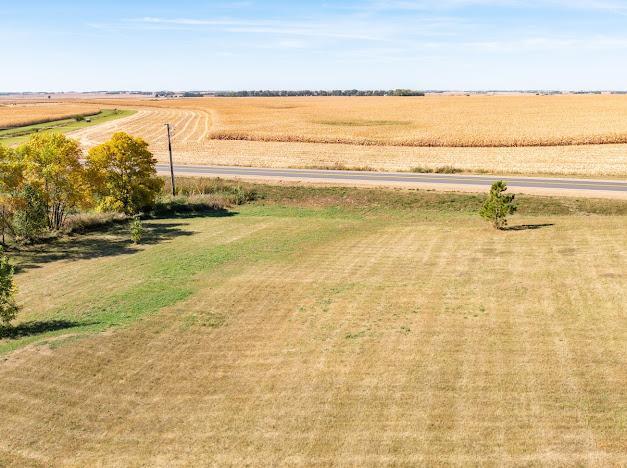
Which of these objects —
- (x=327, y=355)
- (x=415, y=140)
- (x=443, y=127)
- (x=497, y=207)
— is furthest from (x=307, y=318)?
(x=443, y=127)

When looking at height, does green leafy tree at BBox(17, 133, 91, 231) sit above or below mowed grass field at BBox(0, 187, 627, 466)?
above

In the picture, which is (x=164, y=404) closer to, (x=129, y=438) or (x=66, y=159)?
(x=129, y=438)

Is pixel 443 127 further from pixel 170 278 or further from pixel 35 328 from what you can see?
pixel 35 328

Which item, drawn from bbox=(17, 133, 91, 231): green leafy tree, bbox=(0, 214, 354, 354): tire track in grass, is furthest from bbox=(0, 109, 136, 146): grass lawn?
bbox=(0, 214, 354, 354): tire track in grass

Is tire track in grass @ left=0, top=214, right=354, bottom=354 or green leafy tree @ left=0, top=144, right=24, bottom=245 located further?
green leafy tree @ left=0, top=144, right=24, bottom=245

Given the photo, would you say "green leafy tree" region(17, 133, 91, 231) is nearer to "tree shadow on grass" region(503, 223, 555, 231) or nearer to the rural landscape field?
the rural landscape field

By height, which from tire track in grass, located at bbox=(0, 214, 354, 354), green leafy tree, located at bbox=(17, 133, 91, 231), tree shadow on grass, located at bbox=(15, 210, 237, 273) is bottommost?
tree shadow on grass, located at bbox=(15, 210, 237, 273)

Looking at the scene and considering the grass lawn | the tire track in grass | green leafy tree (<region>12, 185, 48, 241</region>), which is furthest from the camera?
the grass lawn
